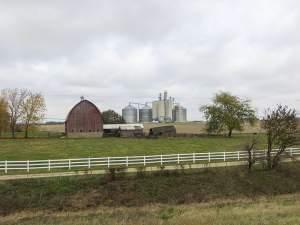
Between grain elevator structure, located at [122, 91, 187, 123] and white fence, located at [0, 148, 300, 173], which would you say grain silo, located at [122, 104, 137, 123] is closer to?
grain elevator structure, located at [122, 91, 187, 123]

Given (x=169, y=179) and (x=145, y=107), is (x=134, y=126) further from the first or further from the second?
(x=145, y=107)

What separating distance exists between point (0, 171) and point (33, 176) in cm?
352

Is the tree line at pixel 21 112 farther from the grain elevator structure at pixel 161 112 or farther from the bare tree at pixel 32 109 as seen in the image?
the grain elevator structure at pixel 161 112

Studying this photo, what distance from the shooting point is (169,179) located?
28.5 metres

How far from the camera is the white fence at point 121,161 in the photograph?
2939 cm

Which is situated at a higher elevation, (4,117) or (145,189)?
(4,117)

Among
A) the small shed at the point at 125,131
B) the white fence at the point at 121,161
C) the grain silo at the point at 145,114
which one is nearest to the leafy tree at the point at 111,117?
the small shed at the point at 125,131

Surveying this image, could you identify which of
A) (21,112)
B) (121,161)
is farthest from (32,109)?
(121,161)

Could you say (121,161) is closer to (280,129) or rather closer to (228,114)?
(280,129)

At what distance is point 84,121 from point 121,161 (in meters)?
34.5

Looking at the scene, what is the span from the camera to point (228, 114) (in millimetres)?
68938

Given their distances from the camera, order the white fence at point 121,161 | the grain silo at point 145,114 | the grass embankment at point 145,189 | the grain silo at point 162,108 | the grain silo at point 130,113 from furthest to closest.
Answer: the grain silo at point 162,108 → the grain silo at point 145,114 → the grain silo at point 130,113 → the white fence at point 121,161 → the grass embankment at point 145,189

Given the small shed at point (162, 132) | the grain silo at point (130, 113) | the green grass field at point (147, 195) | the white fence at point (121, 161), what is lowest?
the green grass field at point (147, 195)

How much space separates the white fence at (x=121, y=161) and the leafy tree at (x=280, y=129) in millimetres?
1171
